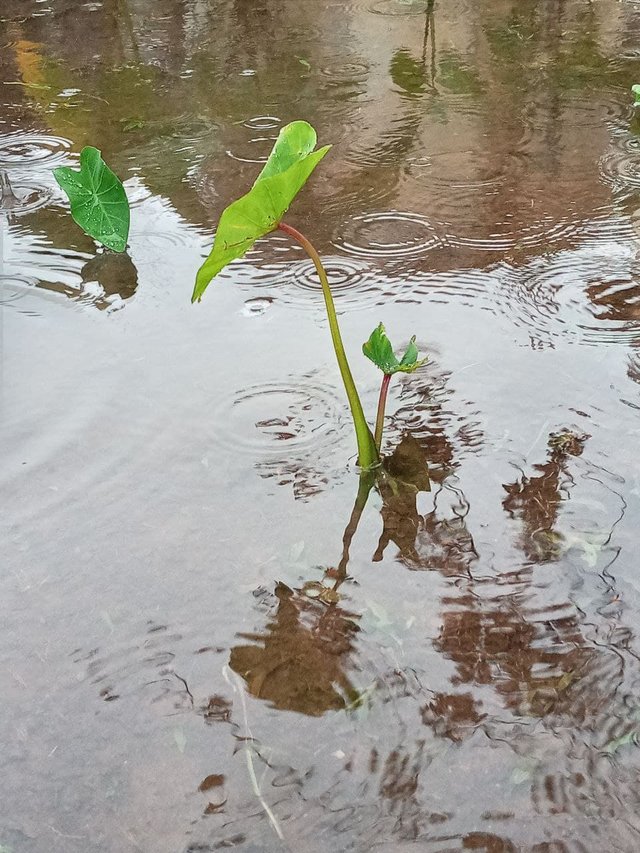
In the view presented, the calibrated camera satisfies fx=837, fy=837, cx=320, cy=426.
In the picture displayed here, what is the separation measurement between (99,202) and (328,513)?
1.64 metres

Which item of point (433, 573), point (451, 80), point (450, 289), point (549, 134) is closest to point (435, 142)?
point (549, 134)

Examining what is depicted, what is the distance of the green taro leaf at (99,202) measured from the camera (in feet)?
9.72

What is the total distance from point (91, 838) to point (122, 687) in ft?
0.97

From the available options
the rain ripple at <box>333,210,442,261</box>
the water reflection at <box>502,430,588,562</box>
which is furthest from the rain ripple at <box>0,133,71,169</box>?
the water reflection at <box>502,430,588,562</box>

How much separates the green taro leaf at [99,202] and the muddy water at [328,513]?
0.37 ft

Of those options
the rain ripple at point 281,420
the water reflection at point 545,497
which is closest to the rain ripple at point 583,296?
the water reflection at point 545,497

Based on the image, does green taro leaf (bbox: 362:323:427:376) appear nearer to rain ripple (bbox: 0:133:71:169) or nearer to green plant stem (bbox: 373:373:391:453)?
green plant stem (bbox: 373:373:391:453)

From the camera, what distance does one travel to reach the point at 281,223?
5.78 ft

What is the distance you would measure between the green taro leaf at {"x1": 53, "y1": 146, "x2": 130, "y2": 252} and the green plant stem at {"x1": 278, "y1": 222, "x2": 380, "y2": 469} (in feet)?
4.02

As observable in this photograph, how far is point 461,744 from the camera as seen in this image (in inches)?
58.1

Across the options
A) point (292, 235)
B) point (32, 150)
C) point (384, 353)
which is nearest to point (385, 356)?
point (384, 353)

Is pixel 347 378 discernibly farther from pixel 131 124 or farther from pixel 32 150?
pixel 131 124

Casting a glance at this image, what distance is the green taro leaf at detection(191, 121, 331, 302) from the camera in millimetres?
1639

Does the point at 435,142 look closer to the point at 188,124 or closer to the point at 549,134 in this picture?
the point at 549,134
